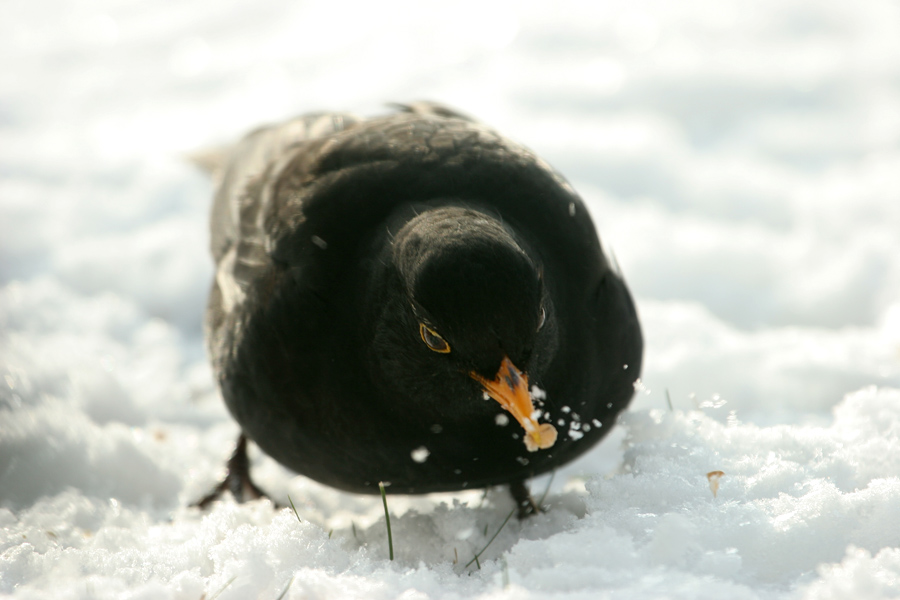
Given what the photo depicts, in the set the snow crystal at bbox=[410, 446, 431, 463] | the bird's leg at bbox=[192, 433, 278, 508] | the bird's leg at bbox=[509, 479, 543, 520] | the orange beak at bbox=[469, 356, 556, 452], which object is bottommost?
the bird's leg at bbox=[192, 433, 278, 508]

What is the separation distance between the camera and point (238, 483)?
157 inches

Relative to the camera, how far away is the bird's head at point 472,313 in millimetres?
2367

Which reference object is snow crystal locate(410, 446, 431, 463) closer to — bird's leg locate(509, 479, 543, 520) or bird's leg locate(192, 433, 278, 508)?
bird's leg locate(509, 479, 543, 520)

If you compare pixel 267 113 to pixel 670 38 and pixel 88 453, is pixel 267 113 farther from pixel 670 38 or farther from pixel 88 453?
pixel 88 453

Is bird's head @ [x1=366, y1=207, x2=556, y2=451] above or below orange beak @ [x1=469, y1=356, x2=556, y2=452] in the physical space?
above

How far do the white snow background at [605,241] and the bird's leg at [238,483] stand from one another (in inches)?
3.4

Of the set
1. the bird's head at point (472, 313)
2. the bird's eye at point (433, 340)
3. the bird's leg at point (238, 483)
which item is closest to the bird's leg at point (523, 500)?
the bird's head at point (472, 313)

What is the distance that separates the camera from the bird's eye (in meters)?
2.53

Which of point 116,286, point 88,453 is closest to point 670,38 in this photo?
point 116,286

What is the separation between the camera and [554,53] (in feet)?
27.7

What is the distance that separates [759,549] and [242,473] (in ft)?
8.56

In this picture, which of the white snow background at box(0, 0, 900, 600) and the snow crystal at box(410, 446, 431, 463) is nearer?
the white snow background at box(0, 0, 900, 600)

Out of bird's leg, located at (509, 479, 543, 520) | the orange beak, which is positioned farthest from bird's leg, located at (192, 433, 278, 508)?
the orange beak

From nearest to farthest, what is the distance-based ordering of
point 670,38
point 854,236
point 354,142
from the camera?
point 354,142 → point 854,236 → point 670,38
